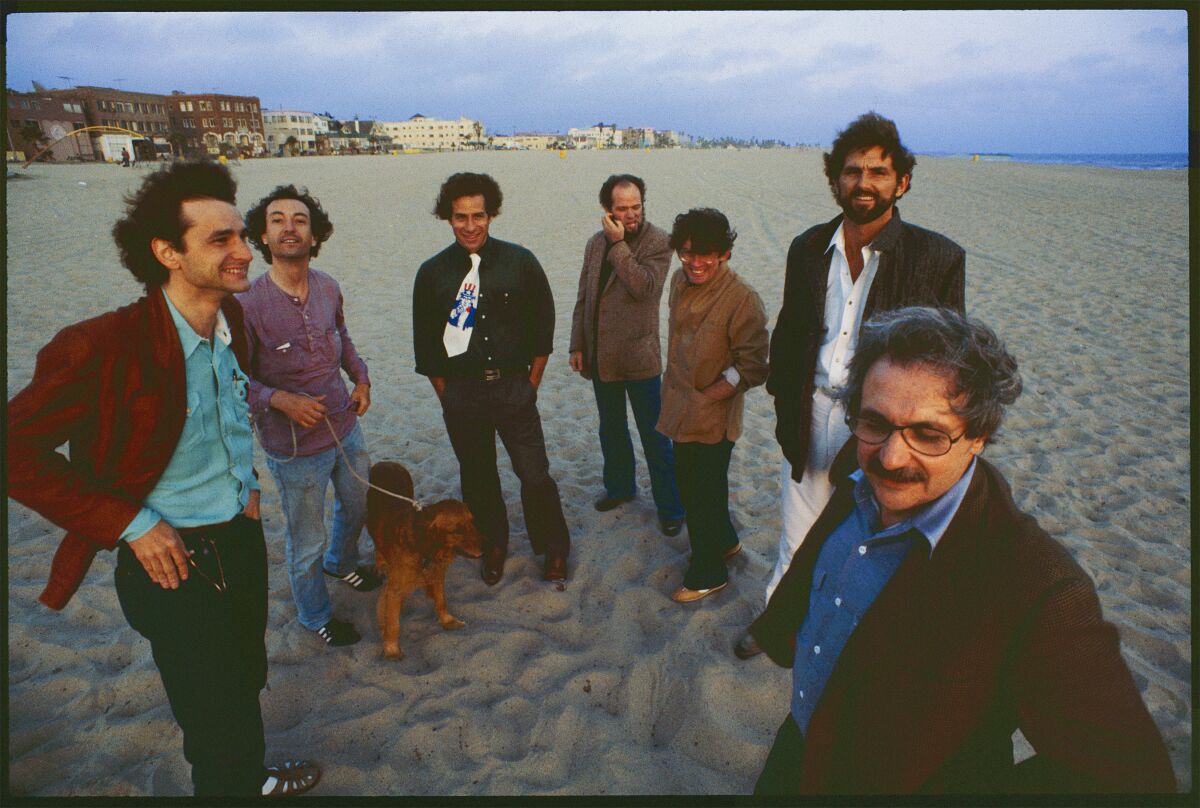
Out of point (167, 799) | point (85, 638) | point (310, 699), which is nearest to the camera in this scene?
point (167, 799)

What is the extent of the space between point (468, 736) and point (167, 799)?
1130mm

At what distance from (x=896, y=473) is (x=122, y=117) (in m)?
75.1

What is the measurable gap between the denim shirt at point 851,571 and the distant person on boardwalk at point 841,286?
81cm

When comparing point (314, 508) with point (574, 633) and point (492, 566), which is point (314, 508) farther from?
point (574, 633)

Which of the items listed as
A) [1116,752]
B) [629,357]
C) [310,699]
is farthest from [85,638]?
[1116,752]

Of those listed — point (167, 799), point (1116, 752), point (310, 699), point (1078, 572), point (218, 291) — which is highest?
point (218, 291)

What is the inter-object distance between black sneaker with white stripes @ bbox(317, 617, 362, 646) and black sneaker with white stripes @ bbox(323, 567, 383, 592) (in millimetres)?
415

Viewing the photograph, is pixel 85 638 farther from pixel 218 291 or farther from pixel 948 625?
pixel 948 625

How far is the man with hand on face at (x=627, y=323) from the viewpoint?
148 inches

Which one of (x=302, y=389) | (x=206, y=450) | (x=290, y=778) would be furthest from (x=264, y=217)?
(x=290, y=778)

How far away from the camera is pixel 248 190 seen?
22297 mm

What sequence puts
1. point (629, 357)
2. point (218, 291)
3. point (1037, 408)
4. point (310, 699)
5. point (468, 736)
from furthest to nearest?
point (1037, 408), point (629, 357), point (310, 699), point (468, 736), point (218, 291)

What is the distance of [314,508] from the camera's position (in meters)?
3.06

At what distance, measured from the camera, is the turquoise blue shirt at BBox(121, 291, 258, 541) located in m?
1.91
